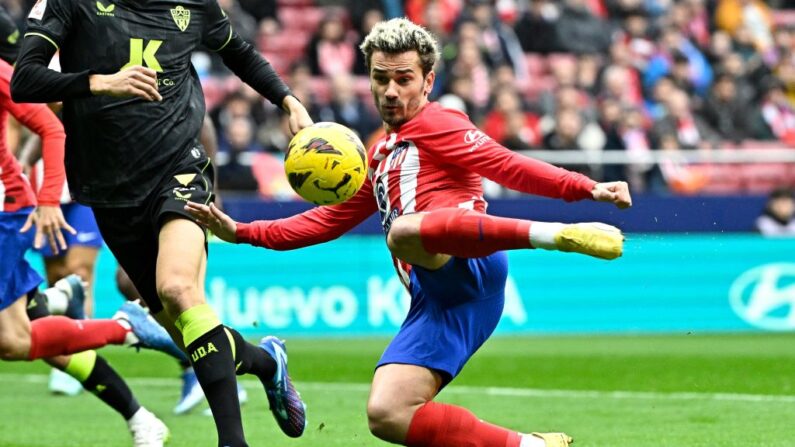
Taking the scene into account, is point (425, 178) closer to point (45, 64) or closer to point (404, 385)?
point (404, 385)

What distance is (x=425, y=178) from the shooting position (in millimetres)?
5941

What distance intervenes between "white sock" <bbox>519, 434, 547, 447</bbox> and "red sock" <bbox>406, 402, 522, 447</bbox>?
0.06 ft

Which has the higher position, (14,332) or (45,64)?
(45,64)

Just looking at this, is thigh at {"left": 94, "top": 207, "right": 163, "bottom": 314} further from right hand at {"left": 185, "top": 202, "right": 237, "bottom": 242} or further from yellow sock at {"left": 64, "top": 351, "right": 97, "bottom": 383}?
yellow sock at {"left": 64, "top": 351, "right": 97, "bottom": 383}

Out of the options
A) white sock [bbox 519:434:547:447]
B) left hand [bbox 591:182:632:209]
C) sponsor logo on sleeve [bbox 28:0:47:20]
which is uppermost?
sponsor logo on sleeve [bbox 28:0:47:20]

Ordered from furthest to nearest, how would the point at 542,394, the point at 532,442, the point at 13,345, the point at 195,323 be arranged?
the point at 542,394, the point at 13,345, the point at 195,323, the point at 532,442

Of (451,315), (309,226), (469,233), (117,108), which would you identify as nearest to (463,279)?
(451,315)

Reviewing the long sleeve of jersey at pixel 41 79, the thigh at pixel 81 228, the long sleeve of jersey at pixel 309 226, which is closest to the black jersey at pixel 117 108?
the long sleeve of jersey at pixel 41 79

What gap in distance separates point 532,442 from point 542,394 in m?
4.15

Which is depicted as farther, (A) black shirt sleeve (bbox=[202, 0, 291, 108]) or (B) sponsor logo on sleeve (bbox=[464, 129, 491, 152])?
(A) black shirt sleeve (bbox=[202, 0, 291, 108])

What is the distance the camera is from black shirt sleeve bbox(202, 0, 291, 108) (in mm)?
6898

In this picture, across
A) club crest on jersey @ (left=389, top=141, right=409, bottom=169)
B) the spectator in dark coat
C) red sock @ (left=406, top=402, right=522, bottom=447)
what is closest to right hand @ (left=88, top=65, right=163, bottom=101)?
club crest on jersey @ (left=389, top=141, right=409, bottom=169)

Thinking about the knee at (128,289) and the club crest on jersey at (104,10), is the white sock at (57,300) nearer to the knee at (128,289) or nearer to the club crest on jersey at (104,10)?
the knee at (128,289)

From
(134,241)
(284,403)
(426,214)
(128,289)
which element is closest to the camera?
(426,214)
